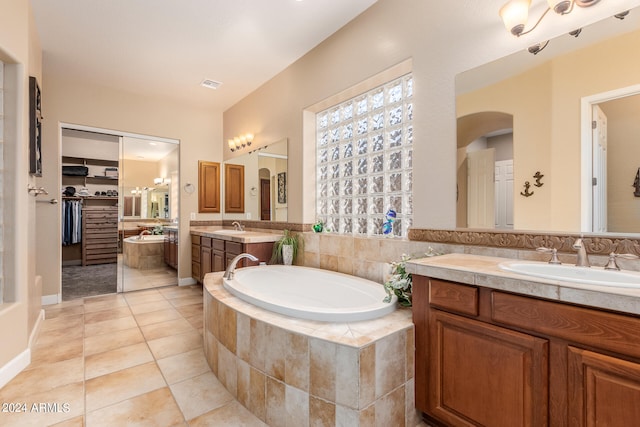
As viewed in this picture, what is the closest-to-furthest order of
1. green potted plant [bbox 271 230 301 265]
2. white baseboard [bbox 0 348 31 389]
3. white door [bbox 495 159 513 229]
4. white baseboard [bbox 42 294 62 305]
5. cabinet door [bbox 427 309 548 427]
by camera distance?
cabinet door [bbox 427 309 548 427] < white door [bbox 495 159 513 229] < white baseboard [bbox 0 348 31 389] < green potted plant [bbox 271 230 301 265] < white baseboard [bbox 42 294 62 305]

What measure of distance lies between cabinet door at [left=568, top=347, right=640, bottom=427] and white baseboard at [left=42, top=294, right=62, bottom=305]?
15.3ft

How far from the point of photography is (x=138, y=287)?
4141 millimetres

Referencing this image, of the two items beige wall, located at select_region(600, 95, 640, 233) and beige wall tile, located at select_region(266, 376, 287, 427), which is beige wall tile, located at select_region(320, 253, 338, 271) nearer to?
beige wall tile, located at select_region(266, 376, 287, 427)

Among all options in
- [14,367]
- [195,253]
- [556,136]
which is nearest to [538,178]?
[556,136]

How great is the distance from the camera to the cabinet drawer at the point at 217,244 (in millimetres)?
3545

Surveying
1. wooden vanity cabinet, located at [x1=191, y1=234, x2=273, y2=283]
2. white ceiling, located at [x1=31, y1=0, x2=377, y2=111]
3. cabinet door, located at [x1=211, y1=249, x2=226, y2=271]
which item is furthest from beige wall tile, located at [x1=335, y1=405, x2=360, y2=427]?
white ceiling, located at [x1=31, y1=0, x2=377, y2=111]

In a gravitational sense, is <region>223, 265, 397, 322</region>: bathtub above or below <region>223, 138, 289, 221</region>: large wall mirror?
below

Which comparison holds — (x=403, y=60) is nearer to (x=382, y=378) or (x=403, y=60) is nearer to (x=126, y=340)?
(x=382, y=378)

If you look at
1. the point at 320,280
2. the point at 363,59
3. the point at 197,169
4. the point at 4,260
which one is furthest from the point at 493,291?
the point at 197,169

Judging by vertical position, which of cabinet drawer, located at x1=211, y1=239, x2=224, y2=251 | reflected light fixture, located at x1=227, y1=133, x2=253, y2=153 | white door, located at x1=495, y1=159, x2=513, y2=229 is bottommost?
cabinet drawer, located at x1=211, y1=239, x2=224, y2=251

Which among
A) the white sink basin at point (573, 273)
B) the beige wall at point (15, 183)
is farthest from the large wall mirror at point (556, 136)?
the beige wall at point (15, 183)

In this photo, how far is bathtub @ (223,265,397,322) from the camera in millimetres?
1552

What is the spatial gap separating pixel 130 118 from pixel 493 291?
15.0 feet

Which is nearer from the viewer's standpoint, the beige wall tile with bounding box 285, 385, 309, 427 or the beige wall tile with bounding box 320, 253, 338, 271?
the beige wall tile with bounding box 285, 385, 309, 427
